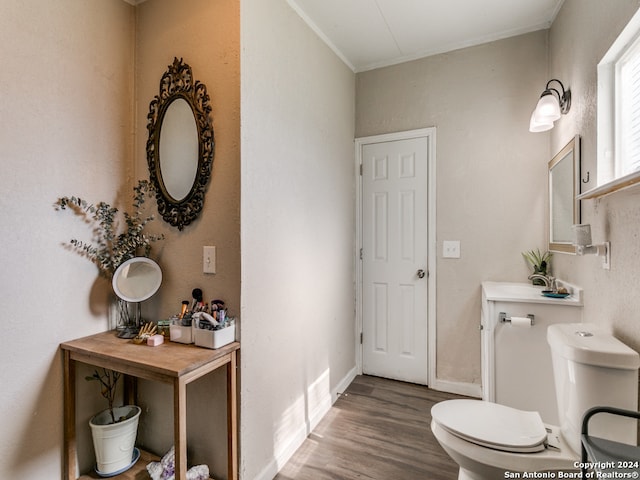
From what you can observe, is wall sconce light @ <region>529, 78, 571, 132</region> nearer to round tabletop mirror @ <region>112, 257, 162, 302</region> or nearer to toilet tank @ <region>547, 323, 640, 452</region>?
toilet tank @ <region>547, 323, 640, 452</region>

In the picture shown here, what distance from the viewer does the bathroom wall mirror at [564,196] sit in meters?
1.72

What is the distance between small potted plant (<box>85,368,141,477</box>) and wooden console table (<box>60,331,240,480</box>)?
115mm

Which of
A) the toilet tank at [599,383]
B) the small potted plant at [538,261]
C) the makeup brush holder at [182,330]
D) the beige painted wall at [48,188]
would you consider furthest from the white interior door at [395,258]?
the beige painted wall at [48,188]

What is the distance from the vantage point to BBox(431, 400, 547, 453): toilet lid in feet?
3.96

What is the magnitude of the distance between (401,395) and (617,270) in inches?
67.9

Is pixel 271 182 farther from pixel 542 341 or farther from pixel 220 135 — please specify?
pixel 542 341

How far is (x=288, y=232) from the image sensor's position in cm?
191

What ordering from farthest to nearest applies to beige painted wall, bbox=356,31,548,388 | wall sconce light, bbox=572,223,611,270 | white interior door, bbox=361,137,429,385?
white interior door, bbox=361,137,429,385, beige painted wall, bbox=356,31,548,388, wall sconce light, bbox=572,223,611,270

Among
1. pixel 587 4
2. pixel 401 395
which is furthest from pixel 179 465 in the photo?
pixel 587 4

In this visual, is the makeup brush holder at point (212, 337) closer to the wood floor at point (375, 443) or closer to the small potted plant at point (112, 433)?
the small potted plant at point (112, 433)

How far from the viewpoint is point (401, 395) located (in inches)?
99.3

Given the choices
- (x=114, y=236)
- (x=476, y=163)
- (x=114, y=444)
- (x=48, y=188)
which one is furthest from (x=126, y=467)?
(x=476, y=163)

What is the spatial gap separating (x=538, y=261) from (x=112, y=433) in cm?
272

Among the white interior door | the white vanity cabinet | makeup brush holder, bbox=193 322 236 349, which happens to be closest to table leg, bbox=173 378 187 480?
makeup brush holder, bbox=193 322 236 349
